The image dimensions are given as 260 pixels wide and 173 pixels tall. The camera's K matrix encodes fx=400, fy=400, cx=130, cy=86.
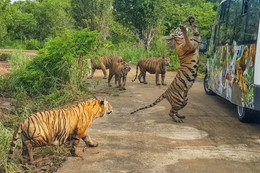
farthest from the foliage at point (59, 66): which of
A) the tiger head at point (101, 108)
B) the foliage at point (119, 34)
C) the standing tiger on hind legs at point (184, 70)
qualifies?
the foliage at point (119, 34)

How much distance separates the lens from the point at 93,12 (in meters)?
29.9

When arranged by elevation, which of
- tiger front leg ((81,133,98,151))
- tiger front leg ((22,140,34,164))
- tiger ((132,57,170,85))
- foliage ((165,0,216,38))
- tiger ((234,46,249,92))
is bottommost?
tiger front leg ((81,133,98,151))

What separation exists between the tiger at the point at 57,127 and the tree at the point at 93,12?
24045 mm

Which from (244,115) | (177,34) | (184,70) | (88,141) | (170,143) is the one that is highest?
(177,34)

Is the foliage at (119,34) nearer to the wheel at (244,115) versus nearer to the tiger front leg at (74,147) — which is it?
the wheel at (244,115)

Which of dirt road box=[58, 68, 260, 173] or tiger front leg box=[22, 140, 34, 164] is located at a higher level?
tiger front leg box=[22, 140, 34, 164]

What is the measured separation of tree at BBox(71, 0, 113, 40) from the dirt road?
20386 millimetres

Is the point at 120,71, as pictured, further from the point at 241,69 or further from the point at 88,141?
the point at 88,141

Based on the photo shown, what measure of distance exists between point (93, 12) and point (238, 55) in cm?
2278

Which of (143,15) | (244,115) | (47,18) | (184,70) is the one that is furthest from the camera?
(47,18)

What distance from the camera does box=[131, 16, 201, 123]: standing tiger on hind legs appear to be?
27.0 ft

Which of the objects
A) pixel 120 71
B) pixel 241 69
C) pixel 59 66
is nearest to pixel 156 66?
pixel 120 71

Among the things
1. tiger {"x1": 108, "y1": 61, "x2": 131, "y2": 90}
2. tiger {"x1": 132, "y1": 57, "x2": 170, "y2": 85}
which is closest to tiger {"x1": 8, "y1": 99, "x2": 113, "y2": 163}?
tiger {"x1": 108, "y1": 61, "x2": 131, "y2": 90}

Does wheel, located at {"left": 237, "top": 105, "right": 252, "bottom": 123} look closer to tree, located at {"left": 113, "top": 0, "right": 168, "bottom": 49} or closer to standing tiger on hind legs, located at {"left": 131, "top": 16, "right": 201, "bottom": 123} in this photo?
standing tiger on hind legs, located at {"left": 131, "top": 16, "right": 201, "bottom": 123}
